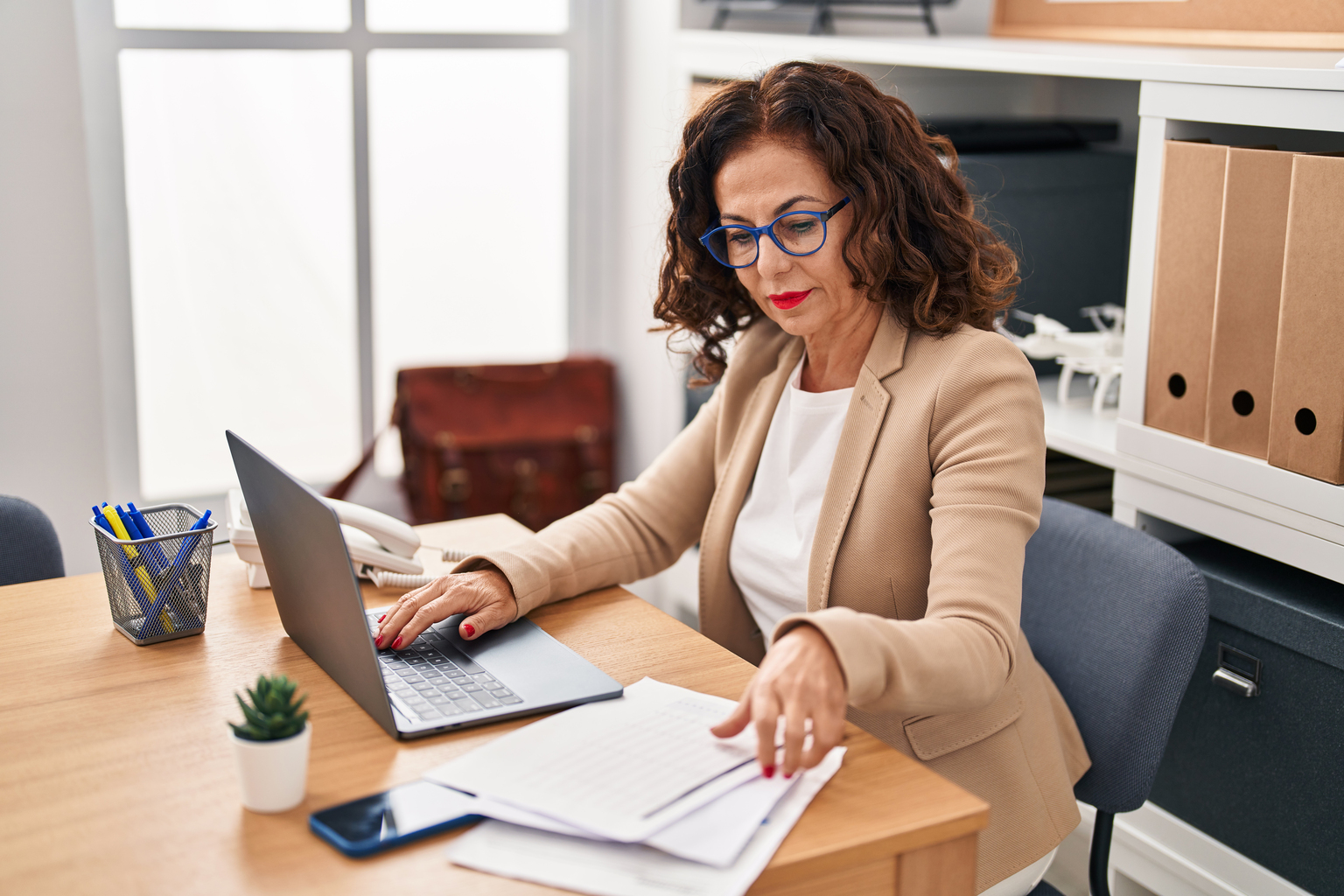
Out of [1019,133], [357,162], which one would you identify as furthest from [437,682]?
[357,162]

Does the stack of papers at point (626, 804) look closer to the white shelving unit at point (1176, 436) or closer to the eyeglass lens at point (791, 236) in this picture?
the eyeglass lens at point (791, 236)

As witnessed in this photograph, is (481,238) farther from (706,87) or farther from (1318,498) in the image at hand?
(1318,498)

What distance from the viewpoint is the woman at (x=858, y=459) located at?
Answer: 122 cm

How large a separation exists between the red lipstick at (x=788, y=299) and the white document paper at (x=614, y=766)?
0.52 metres

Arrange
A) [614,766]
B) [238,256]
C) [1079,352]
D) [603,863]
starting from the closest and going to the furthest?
[603,863]
[614,766]
[1079,352]
[238,256]

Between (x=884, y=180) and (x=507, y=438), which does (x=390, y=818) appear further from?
(x=507, y=438)

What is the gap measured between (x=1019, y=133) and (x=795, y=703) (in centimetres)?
145

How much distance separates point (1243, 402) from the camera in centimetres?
147

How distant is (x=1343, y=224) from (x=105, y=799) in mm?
1324

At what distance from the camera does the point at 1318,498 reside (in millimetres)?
1366

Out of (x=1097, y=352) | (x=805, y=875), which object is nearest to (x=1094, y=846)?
(x=805, y=875)

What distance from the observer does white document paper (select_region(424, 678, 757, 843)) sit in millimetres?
893

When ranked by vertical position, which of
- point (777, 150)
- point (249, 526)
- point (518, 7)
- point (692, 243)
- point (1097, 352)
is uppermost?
point (518, 7)

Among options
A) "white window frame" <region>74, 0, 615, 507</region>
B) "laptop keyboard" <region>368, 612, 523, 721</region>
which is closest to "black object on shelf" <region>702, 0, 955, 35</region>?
"white window frame" <region>74, 0, 615, 507</region>
